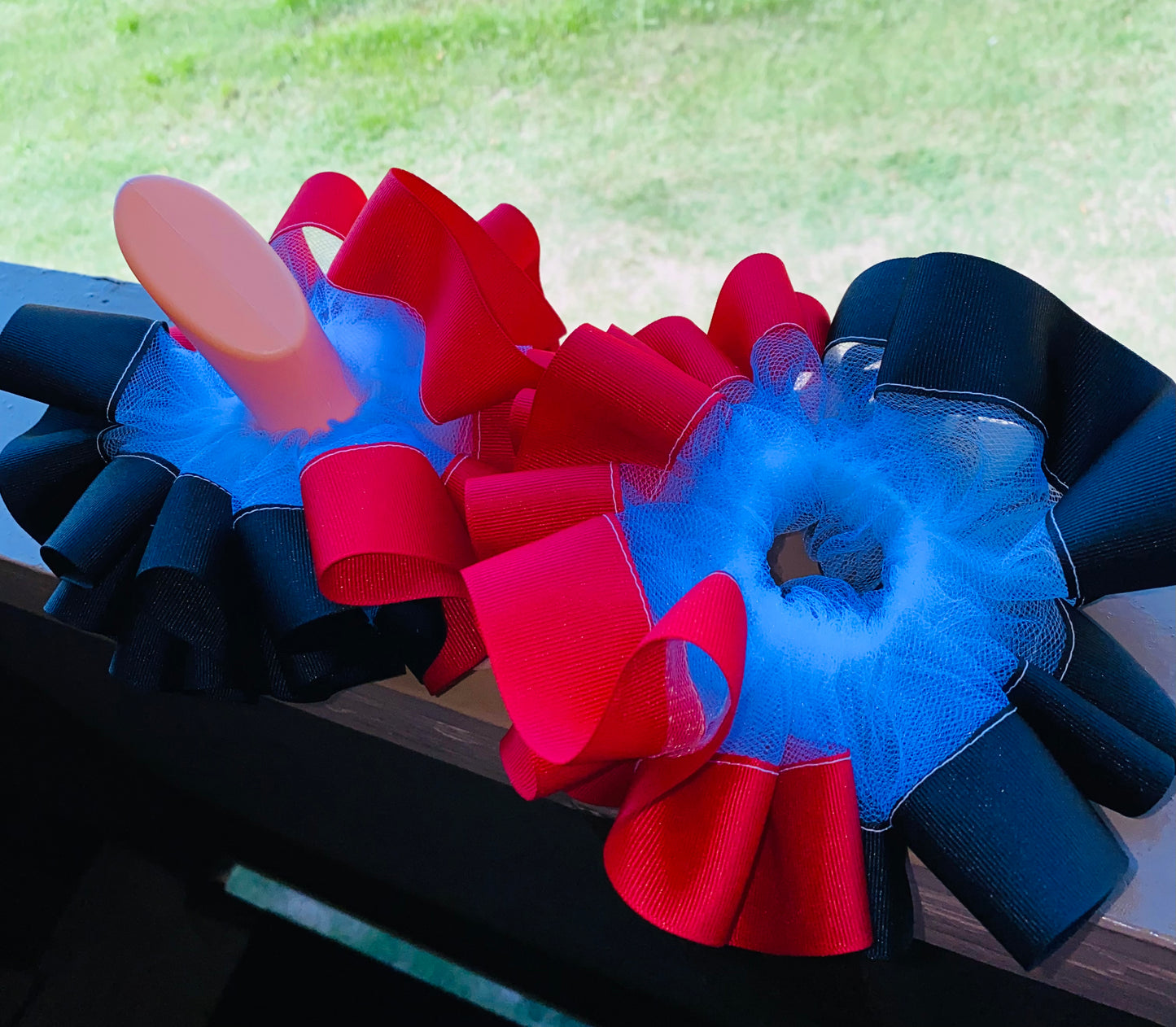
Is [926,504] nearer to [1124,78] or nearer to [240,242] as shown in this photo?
[240,242]

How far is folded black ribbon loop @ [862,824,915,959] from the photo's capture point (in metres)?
0.37

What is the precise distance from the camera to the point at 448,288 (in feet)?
1.37

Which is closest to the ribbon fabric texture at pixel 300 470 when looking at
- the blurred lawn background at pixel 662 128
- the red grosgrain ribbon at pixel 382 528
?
the red grosgrain ribbon at pixel 382 528

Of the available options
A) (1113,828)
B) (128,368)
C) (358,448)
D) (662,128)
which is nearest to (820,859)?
(1113,828)

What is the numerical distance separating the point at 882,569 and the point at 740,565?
0.22ft

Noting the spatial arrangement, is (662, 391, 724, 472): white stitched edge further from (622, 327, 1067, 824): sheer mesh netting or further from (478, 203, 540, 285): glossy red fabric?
(478, 203, 540, 285): glossy red fabric

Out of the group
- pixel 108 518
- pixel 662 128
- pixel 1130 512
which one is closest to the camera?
pixel 1130 512

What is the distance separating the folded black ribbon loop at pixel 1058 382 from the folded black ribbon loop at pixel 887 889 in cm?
12

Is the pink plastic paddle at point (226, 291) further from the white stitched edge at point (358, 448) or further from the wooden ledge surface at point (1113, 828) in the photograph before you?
the wooden ledge surface at point (1113, 828)

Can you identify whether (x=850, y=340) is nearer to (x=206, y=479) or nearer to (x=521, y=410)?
(x=521, y=410)

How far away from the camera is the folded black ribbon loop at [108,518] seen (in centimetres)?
41

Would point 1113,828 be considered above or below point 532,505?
below

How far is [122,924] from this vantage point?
2.86ft

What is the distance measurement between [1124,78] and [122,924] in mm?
1133
